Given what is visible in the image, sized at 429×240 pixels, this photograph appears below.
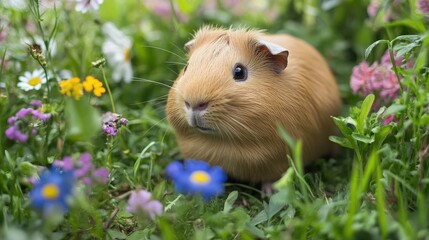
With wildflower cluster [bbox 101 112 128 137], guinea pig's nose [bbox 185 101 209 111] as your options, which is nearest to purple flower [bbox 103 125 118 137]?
wildflower cluster [bbox 101 112 128 137]

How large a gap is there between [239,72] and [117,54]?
1.47 meters

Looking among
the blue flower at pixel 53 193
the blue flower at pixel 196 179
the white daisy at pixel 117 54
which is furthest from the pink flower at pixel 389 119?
the white daisy at pixel 117 54

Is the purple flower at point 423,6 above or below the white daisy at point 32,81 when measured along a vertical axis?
above

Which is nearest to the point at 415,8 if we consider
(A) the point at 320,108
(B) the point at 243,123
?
(A) the point at 320,108

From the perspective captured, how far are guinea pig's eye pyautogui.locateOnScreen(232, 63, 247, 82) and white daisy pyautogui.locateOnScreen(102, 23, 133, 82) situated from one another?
4.43 feet

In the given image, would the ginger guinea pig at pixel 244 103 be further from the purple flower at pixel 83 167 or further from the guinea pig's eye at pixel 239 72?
the purple flower at pixel 83 167

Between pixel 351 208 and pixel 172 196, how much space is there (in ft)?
3.59

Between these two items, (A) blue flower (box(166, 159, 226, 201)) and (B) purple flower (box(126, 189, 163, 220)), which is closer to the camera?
(A) blue flower (box(166, 159, 226, 201))

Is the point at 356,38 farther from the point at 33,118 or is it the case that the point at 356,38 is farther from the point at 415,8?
the point at 33,118

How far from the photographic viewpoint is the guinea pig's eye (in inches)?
112

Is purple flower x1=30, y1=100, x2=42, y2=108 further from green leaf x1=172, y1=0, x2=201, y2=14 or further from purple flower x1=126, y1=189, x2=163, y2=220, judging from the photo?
green leaf x1=172, y1=0, x2=201, y2=14

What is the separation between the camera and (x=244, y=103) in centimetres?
276

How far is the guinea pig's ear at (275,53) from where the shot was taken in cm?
286

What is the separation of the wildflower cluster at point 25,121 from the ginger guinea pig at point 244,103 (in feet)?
2.30
